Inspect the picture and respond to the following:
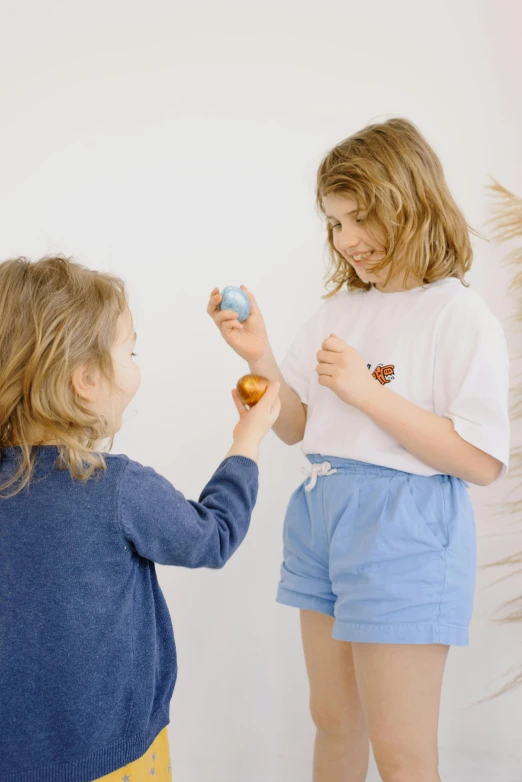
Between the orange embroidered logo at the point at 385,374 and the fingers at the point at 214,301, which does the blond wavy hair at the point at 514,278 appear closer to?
the orange embroidered logo at the point at 385,374

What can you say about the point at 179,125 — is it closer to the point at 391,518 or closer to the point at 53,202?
the point at 53,202

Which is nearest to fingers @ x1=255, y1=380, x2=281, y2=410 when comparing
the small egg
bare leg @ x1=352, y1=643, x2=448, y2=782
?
the small egg

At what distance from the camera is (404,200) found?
116 cm

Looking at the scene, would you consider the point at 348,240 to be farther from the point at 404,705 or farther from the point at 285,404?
the point at 404,705

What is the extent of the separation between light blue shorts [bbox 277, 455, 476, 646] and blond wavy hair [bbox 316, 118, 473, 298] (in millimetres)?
303

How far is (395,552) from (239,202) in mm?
899

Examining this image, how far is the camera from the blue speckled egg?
4.13ft

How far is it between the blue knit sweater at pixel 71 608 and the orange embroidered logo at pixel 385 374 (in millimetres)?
359

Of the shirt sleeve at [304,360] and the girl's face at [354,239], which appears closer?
the girl's face at [354,239]

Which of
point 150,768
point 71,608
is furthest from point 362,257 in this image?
point 150,768

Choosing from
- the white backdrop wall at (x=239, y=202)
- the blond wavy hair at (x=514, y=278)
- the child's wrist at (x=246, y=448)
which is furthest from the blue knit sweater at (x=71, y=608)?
the blond wavy hair at (x=514, y=278)

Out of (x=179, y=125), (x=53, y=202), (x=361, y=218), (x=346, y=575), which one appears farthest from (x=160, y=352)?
(x=346, y=575)

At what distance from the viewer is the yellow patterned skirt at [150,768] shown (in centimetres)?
94

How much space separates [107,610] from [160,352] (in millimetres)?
815
